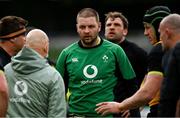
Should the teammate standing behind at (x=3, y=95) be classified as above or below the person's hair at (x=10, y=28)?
below

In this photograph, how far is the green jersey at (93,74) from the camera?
886cm

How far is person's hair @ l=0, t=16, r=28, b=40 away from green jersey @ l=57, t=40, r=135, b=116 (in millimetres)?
836

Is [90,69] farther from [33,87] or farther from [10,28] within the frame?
[33,87]

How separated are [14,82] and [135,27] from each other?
38.7ft

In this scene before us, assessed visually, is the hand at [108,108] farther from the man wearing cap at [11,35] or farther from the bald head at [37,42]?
the man wearing cap at [11,35]

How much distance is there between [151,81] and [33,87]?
1170 mm

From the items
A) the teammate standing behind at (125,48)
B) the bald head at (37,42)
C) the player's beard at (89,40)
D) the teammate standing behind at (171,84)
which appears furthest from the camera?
the teammate standing behind at (125,48)

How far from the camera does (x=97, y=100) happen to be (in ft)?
29.0

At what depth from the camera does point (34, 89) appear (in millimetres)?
7797

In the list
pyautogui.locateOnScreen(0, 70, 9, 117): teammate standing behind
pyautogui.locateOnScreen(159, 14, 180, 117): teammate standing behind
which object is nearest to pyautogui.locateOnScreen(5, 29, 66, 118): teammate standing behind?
pyautogui.locateOnScreen(0, 70, 9, 117): teammate standing behind

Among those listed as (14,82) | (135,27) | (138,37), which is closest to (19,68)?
(14,82)

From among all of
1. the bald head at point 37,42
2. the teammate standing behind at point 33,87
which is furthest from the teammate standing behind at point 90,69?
the teammate standing behind at point 33,87

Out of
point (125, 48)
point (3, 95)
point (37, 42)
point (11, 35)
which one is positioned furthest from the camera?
point (125, 48)

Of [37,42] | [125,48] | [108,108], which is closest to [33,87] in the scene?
[37,42]
